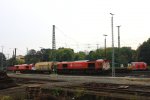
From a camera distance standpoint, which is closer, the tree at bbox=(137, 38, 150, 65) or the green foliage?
the tree at bbox=(137, 38, 150, 65)

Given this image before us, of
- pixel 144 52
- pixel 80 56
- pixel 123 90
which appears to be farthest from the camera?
pixel 80 56

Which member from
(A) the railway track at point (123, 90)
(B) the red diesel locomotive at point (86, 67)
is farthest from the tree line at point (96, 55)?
(A) the railway track at point (123, 90)

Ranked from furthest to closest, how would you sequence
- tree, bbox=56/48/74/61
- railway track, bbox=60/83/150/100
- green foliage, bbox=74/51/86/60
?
green foliage, bbox=74/51/86/60
tree, bbox=56/48/74/61
railway track, bbox=60/83/150/100

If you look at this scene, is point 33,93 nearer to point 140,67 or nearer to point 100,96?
point 100,96

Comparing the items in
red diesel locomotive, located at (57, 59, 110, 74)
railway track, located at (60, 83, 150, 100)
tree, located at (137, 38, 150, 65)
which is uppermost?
tree, located at (137, 38, 150, 65)

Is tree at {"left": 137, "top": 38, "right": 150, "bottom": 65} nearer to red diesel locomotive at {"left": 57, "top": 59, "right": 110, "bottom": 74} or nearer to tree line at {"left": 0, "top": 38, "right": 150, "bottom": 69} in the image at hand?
tree line at {"left": 0, "top": 38, "right": 150, "bottom": 69}

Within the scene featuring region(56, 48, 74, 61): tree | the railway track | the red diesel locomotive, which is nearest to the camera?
the railway track

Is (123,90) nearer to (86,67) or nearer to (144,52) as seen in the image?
(86,67)

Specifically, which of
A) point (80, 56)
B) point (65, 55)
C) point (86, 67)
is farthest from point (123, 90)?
point (80, 56)

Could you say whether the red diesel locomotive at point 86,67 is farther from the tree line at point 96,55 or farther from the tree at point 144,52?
the tree at point 144,52

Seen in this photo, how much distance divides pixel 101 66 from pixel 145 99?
4322 centimetres

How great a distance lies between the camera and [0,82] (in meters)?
29.2

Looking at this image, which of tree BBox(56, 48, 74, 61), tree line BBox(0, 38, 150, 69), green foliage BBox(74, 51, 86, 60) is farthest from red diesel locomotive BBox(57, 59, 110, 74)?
green foliage BBox(74, 51, 86, 60)

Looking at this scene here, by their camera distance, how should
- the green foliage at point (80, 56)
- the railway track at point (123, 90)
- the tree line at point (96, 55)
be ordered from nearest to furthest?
the railway track at point (123, 90) → the tree line at point (96, 55) → the green foliage at point (80, 56)
